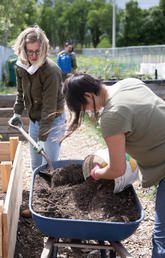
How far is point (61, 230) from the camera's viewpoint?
1880 mm

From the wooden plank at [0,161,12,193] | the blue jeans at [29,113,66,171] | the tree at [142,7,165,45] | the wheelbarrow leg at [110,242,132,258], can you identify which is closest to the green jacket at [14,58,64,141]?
the blue jeans at [29,113,66,171]

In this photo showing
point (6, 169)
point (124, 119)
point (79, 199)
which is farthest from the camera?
point (6, 169)

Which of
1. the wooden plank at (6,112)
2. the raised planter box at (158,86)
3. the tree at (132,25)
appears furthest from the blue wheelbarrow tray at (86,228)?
the tree at (132,25)

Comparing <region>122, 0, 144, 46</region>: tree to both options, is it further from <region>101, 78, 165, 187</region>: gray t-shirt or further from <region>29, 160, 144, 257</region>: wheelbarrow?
<region>29, 160, 144, 257</region>: wheelbarrow

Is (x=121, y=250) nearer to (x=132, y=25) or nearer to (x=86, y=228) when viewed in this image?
(x=86, y=228)

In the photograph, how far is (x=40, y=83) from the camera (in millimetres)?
2980

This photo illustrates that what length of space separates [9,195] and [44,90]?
1.06 meters

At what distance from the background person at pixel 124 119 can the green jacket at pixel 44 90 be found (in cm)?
105

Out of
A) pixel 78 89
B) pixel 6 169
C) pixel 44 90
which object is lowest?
pixel 6 169

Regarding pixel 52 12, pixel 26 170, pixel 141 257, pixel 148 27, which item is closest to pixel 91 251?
pixel 141 257

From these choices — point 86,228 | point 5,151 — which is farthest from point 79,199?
point 5,151

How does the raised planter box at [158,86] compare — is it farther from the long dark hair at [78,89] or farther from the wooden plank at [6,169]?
the long dark hair at [78,89]

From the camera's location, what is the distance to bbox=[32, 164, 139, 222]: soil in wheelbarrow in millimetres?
1995

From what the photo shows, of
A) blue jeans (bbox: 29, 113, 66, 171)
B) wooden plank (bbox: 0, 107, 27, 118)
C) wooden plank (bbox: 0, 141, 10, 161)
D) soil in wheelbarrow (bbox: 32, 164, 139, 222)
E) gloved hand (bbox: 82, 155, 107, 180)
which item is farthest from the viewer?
wooden plank (bbox: 0, 107, 27, 118)
